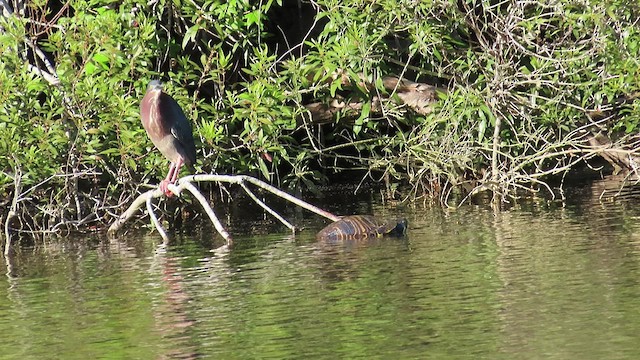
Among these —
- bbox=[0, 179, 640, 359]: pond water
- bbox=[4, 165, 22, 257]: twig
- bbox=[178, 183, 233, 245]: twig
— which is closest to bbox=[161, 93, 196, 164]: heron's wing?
bbox=[178, 183, 233, 245]: twig

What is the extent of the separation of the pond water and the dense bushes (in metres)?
0.94

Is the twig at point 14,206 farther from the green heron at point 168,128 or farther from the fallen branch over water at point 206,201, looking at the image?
the green heron at point 168,128

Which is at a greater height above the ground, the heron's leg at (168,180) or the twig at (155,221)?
the heron's leg at (168,180)

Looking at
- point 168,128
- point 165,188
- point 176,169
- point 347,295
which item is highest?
point 168,128

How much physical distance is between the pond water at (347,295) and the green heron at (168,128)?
2.47 ft

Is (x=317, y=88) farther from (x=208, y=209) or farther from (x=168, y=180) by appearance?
(x=208, y=209)

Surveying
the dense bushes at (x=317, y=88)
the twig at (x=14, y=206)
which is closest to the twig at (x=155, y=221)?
the dense bushes at (x=317, y=88)

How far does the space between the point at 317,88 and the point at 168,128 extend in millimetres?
1973

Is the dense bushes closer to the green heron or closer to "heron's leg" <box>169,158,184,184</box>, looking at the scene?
the green heron

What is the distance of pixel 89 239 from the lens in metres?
11.9

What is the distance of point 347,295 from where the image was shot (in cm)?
785

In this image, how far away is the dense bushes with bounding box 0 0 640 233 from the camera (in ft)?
37.9

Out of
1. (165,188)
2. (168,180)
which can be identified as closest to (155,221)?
(165,188)

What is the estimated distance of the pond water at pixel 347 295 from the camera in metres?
6.52
